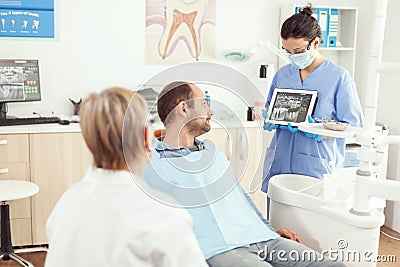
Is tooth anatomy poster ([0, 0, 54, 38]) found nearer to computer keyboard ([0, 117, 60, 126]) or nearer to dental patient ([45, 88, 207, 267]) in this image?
computer keyboard ([0, 117, 60, 126])

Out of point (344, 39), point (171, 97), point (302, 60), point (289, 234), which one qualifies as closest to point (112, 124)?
point (171, 97)

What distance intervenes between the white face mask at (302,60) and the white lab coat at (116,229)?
1389 millimetres

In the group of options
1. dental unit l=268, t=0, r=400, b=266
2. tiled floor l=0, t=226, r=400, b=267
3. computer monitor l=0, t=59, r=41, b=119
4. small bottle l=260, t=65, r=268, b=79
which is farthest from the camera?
small bottle l=260, t=65, r=268, b=79

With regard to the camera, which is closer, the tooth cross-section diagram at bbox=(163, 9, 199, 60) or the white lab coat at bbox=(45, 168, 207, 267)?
the white lab coat at bbox=(45, 168, 207, 267)

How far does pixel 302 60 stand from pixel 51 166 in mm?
1467

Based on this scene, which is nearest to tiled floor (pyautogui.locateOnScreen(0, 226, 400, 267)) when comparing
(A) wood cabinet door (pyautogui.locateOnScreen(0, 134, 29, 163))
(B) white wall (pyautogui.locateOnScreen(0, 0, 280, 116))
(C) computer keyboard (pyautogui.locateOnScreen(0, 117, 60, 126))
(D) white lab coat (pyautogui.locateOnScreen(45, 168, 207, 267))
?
(A) wood cabinet door (pyautogui.locateOnScreen(0, 134, 29, 163))

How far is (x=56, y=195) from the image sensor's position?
2936mm

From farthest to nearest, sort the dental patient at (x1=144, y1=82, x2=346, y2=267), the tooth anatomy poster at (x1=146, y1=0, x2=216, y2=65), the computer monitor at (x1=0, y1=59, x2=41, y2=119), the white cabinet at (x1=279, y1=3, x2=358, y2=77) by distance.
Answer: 1. the white cabinet at (x1=279, y1=3, x2=358, y2=77)
2. the tooth anatomy poster at (x1=146, y1=0, x2=216, y2=65)
3. the computer monitor at (x1=0, y1=59, x2=41, y2=119)
4. the dental patient at (x1=144, y1=82, x2=346, y2=267)

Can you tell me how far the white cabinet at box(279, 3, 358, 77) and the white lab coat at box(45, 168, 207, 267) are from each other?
8.75 feet

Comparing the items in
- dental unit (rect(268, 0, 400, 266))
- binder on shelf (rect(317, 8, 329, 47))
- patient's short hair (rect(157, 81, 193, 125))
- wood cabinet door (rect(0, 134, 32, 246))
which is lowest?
wood cabinet door (rect(0, 134, 32, 246))

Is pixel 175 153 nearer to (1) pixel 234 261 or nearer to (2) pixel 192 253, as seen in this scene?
(1) pixel 234 261

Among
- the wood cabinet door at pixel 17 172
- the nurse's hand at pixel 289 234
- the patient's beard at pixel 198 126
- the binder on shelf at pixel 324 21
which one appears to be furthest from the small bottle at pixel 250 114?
the wood cabinet door at pixel 17 172

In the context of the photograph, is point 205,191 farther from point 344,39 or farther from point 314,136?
point 344,39

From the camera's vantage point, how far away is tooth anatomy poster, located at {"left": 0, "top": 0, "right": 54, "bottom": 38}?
9.96ft
